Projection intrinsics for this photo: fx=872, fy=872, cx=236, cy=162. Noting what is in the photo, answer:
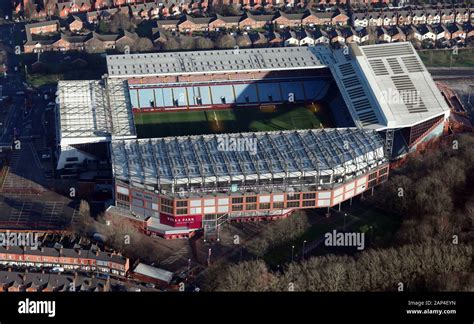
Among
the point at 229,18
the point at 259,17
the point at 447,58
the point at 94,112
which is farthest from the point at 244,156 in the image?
the point at 259,17

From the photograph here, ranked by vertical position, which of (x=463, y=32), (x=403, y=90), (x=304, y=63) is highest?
(x=463, y=32)

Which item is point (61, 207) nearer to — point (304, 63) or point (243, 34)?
point (304, 63)

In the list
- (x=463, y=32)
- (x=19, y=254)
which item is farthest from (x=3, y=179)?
(x=463, y=32)

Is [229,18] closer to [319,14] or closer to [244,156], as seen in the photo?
[319,14]

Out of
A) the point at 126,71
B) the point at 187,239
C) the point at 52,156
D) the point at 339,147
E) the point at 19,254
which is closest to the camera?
the point at 19,254

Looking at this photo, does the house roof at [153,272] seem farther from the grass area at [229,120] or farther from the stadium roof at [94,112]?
the grass area at [229,120]

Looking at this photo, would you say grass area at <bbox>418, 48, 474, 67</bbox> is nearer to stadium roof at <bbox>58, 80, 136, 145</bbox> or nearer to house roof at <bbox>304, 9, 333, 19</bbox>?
house roof at <bbox>304, 9, 333, 19</bbox>

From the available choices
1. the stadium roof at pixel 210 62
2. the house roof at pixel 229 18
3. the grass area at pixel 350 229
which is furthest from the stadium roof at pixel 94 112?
the house roof at pixel 229 18
